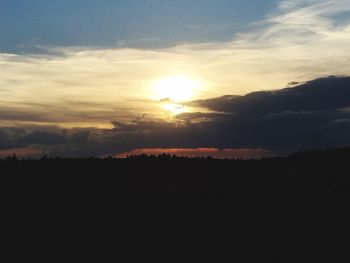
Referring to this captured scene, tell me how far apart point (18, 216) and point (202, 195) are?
12.8m

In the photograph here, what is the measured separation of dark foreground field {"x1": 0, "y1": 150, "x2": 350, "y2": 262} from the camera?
27656 mm

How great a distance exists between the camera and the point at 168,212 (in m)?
34.9

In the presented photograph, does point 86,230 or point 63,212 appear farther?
point 63,212

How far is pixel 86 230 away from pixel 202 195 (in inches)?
425

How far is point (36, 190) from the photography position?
39312 millimetres

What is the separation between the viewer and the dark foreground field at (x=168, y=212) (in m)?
27.7

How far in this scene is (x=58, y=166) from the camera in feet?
157

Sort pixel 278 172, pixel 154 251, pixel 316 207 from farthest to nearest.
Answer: pixel 278 172 → pixel 316 207 → pixel 154 251

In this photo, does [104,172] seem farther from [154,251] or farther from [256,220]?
[154,251]

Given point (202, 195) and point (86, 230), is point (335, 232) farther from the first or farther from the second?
point (86, 230)

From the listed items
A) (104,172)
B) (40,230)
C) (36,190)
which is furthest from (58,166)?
(40,230)

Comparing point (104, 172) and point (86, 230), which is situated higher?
point (104, 172)

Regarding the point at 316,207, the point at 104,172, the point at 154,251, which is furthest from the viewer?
the point at 104,172

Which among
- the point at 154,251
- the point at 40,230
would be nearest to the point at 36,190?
the point at 40,230
